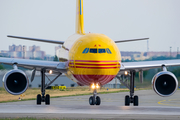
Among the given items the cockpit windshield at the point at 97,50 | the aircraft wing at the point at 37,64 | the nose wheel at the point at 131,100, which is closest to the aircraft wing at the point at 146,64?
the nose wheel at the point at 131,100

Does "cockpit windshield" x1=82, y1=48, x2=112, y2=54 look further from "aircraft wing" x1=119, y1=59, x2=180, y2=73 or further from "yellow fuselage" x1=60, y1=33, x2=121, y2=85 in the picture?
"aircraft wing" x1=119, y1=59, x2=180, y2=73

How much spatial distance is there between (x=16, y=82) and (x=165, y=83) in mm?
8489

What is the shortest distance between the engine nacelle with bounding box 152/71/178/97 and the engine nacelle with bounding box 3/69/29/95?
732 cm

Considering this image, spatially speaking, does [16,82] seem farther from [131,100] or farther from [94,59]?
[131,100]

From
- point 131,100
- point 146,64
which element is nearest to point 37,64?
point 146,64

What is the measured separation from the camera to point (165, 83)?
21891 millimetres

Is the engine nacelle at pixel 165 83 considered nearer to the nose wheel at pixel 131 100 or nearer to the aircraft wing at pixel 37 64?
the nose wheel at pixel 131 100

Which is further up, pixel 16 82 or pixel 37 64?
pixel 37 64

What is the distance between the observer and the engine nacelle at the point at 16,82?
21.5m

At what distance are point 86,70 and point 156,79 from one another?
429cm

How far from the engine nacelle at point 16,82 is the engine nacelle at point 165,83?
732cm

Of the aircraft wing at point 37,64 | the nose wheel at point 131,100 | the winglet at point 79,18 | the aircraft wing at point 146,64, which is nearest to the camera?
the aircraft wing at point 37,64

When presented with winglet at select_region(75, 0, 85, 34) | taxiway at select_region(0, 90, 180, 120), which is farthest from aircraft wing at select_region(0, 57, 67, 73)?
winglet at select_region(75, 0, 85, 34)

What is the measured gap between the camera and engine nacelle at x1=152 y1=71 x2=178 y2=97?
21719 millimetres
